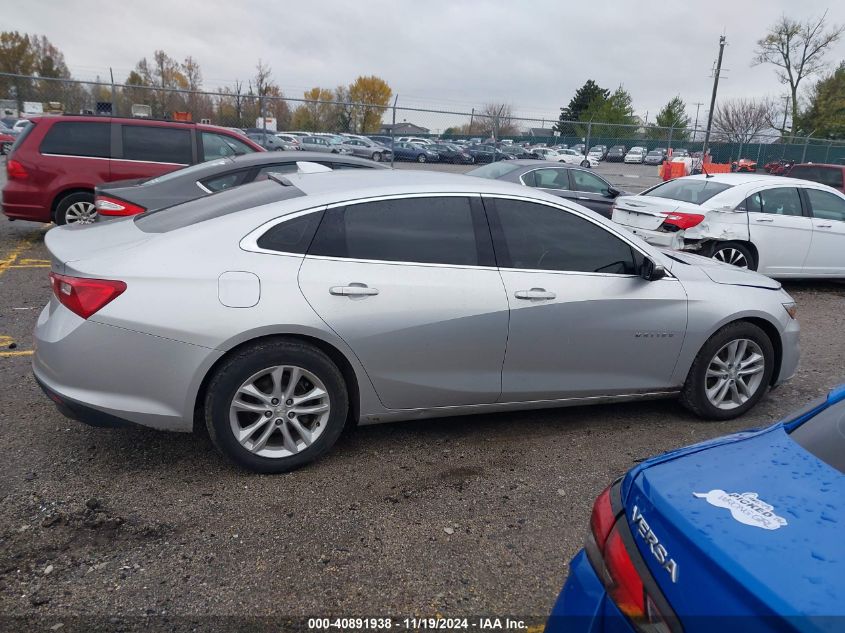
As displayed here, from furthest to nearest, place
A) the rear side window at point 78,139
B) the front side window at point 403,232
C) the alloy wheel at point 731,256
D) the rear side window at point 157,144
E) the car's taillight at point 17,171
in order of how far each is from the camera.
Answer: the rear side window at point 157,144 < the rear side window at point 78,139 < the car's taillight at point 17,171 < the alloy wheel at point 731,256 < the front side window at point 403,232

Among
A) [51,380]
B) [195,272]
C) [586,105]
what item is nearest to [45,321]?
[51,380]

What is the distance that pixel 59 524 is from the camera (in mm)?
2992

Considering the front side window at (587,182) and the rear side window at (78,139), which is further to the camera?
the front side window at (587,182)

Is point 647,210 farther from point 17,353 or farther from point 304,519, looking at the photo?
point 17,353

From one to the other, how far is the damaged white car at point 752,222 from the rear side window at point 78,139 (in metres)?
7.18

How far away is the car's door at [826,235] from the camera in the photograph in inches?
335

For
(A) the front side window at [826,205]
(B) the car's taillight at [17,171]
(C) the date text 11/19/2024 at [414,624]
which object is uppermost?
(A) the front side window at [826,205]

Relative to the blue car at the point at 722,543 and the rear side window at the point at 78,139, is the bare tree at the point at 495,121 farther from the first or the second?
the blue car at the point at 722,543

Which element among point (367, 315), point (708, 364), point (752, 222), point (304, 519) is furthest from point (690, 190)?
point (304, 519)

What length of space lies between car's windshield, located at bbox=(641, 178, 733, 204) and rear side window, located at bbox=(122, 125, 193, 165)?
6.59 meters

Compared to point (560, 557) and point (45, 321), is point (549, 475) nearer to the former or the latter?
point (560, 557)

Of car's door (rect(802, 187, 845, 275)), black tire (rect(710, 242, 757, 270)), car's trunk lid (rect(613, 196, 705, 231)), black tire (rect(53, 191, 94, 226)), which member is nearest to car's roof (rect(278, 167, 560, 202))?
car's trunk lid (rect(613, 196, 705, 231))

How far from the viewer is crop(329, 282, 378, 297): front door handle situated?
341 centimetres

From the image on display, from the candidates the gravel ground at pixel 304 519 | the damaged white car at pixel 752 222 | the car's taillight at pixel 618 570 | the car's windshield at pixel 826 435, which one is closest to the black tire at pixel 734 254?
the damaged white car at pixel 752 222
